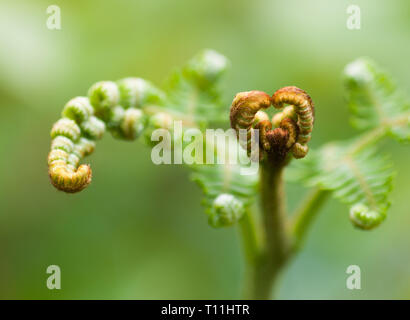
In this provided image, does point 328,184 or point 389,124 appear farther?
point 389,124

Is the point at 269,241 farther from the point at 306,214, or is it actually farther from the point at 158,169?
the point at 158,169

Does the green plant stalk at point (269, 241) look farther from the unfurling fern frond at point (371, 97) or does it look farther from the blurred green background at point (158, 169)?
the blurred green background at point (158, 169)

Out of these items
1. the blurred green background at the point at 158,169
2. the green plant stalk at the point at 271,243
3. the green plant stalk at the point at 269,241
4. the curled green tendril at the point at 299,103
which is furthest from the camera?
the blurred green background at the point at 158,169

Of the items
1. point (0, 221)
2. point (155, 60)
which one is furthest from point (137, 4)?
point (0, 221)

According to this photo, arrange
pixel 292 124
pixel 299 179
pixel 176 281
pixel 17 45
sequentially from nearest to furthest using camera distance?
1. pixel 292 124
2. pixel 299 179
3. pixel 17 45
4. pixel 176 281

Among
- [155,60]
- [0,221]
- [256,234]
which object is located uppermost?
[155,60]

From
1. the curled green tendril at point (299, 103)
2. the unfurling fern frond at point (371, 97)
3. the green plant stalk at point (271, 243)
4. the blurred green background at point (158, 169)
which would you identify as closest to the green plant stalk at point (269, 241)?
the green plant stalk at point (271, 243)

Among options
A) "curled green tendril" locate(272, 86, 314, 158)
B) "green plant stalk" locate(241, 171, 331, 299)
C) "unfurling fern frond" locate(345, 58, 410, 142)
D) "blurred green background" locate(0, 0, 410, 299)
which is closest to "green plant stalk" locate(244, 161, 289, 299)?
"green plant stalk" locate(241, 171, 331, 299)

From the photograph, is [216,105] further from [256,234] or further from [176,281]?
[176,281]
